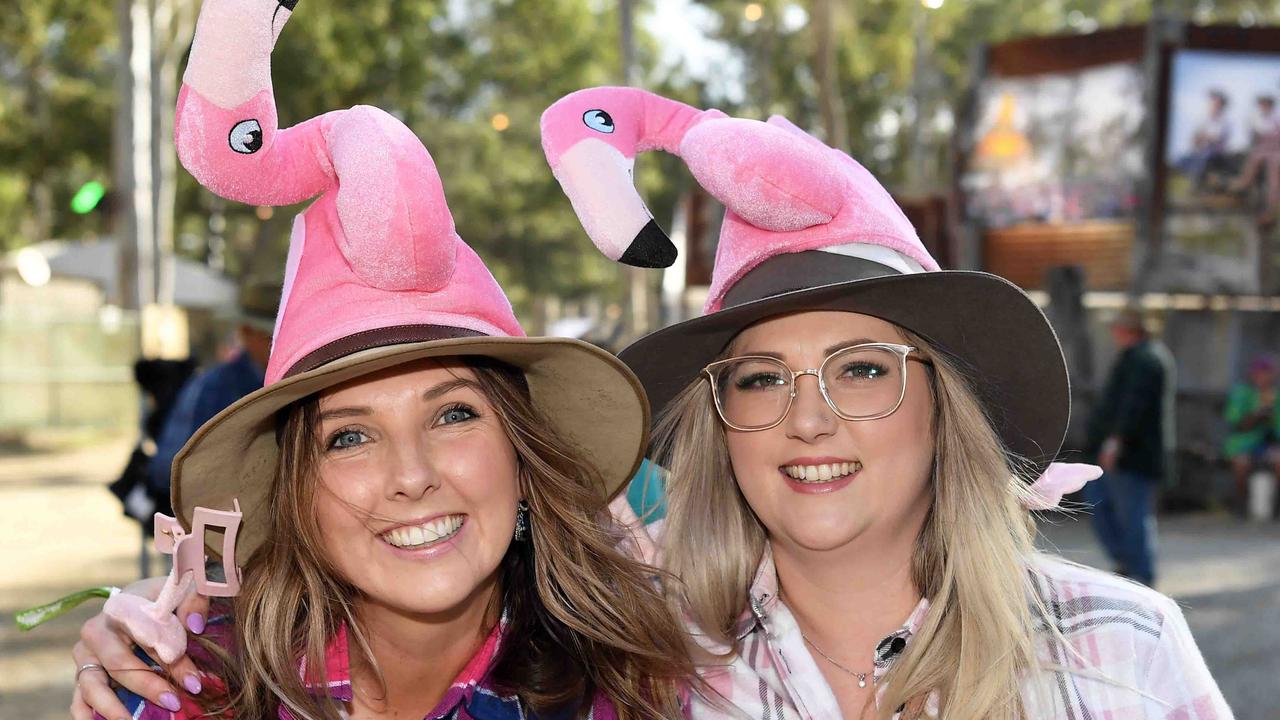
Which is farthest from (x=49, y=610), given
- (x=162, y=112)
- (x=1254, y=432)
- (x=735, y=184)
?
(x=162, y=112)

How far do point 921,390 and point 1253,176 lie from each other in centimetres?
1451

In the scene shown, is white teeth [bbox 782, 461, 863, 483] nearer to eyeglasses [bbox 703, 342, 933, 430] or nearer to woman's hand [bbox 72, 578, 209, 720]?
eyeglasses [bbox 703, 342, 933, 430]

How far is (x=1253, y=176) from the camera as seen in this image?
15227 mm

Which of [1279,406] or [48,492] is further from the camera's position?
A: [48,492]

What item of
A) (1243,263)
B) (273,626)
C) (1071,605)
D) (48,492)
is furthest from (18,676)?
(1243,263)

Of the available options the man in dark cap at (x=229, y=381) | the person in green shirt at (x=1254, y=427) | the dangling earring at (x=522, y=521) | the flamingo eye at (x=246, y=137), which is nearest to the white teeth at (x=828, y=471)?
the dangling earring at (x=522, y=521)

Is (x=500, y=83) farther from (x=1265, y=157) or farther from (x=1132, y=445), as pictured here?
(x=1132, y=445)

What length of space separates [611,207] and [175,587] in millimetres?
1075

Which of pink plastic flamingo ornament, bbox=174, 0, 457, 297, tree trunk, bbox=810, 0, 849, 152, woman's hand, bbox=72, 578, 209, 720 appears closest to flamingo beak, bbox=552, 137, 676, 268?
pink plastic flamingo ornament, bbox=174, 0, 457, 297

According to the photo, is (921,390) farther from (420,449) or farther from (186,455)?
(186,455)

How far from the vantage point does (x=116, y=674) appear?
2.28m

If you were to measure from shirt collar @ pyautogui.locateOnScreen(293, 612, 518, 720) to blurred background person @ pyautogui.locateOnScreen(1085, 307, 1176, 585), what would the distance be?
695cm

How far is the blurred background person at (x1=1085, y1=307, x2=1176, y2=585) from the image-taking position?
860 centimetres

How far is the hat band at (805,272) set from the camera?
2.46 meters
